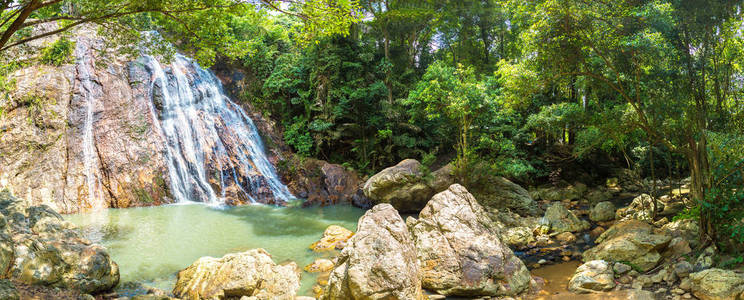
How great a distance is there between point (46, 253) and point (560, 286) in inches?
312

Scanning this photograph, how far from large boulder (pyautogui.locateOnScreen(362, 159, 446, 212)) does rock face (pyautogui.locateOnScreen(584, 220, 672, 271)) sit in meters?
6.11

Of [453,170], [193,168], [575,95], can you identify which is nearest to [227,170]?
[193,168]

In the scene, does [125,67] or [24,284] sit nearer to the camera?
[24,284]

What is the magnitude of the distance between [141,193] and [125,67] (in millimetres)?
6522

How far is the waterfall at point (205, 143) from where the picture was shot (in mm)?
13961

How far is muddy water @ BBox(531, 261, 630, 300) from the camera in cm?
543

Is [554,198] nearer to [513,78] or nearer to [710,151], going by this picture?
[513,78]

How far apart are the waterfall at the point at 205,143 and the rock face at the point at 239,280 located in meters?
7.72

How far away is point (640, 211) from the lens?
10.4 m

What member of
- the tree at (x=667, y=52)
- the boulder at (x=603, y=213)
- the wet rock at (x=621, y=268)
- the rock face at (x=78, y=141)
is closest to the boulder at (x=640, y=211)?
the boulder at (x=603, y=213)

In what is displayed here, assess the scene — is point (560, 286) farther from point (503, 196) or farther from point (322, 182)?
point (322, 182)

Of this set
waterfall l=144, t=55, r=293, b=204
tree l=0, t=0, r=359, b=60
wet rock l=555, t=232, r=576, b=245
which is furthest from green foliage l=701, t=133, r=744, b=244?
waterfall l=144, t=55, r=293, b=204

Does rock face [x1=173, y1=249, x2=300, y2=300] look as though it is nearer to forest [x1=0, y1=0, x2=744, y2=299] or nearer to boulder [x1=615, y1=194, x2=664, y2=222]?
forest [x1=0, y1=0, x2=744, y2=299]

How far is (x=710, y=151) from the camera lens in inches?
249
